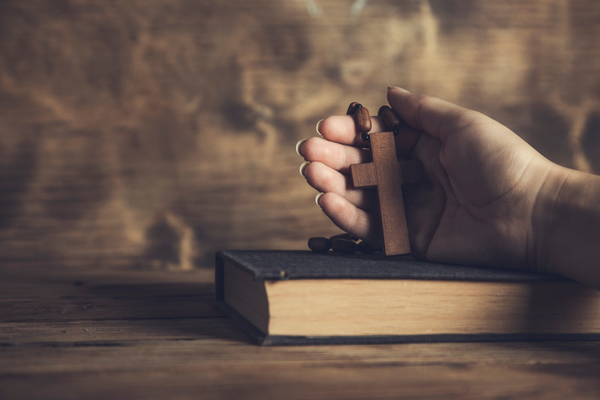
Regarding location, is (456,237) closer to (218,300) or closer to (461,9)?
(218,300)

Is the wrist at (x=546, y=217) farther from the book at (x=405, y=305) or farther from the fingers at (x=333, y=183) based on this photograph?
the fingers at (x=333, y=183)

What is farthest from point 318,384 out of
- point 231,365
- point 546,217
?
point 546,217

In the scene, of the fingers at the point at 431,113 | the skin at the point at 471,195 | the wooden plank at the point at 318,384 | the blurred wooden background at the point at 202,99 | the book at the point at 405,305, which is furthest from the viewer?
the blurred wooden background at the point at 202,99

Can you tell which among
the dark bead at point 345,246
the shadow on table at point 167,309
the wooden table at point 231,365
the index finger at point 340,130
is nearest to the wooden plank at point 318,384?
the wooden table at point 231,365

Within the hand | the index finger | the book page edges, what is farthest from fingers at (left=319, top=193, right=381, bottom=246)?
the book page edges

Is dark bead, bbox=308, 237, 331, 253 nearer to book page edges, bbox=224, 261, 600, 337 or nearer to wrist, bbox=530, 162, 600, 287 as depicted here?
book page edges, bbox=224, 261, 600, 337

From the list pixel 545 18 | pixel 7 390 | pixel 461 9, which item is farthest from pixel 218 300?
pixel 545 18
